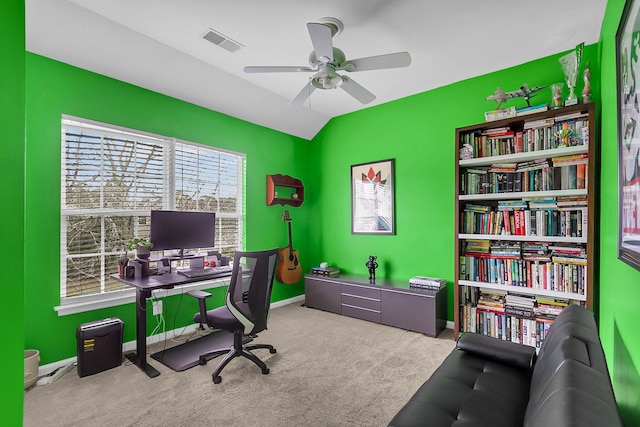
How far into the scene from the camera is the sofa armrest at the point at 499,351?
5.76ft

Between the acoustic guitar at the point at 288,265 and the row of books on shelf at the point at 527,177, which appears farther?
the acoustic guitar at the point at 288,265

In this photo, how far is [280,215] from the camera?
452 centimetres

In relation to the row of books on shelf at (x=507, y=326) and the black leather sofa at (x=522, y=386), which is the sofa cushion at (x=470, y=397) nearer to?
the black leather sofa at (x=522, y=386)

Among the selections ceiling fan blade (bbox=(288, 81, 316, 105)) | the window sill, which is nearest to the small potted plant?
the window sill

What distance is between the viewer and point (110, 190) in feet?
9.61

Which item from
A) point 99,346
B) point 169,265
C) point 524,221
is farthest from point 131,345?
point 524,221

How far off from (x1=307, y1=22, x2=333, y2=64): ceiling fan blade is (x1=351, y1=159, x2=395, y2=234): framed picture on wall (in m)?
2.08

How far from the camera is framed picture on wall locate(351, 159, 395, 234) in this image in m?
4.03

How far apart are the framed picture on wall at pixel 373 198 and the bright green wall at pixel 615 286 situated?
217cm

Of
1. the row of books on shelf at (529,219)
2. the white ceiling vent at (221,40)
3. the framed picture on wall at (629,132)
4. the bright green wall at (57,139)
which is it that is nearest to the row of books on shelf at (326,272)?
the bright green wall at (57,139)

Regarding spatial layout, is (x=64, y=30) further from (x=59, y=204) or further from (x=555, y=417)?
(x=555, y=417)

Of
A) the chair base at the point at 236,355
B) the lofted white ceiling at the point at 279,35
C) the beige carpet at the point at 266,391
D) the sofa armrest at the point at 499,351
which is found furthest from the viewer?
the chair base at the point at 236,355

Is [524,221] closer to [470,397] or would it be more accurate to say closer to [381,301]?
[381,301]

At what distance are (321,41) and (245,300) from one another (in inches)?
77.7
